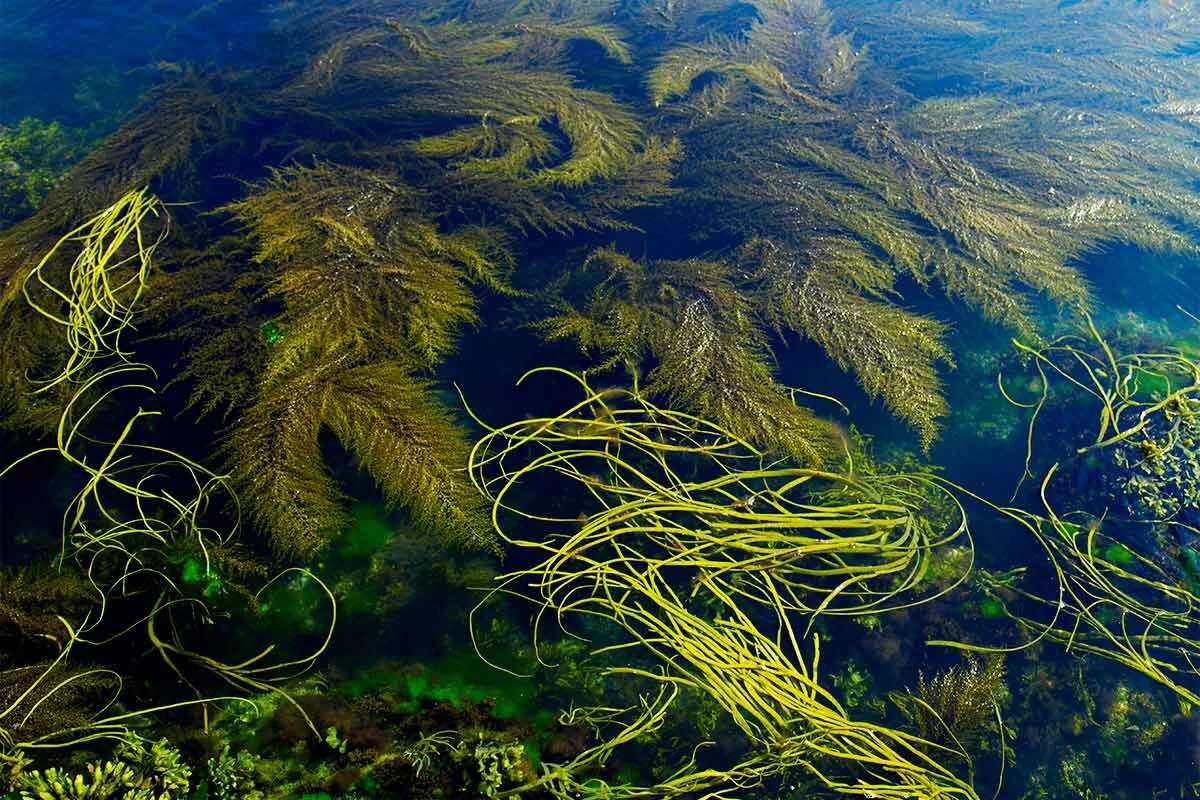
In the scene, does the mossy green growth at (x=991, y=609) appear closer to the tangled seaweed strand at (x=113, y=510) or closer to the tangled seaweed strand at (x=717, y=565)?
the tangled seaweed strand at (x=717, y=565)

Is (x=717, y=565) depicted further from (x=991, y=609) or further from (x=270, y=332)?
(x=270, y=332)

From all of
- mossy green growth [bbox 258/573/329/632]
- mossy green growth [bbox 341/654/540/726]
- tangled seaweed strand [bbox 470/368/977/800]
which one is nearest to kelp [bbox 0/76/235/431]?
mossy green growth [bbox 258/573/329/632]

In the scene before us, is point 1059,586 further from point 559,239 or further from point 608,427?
point 559,239

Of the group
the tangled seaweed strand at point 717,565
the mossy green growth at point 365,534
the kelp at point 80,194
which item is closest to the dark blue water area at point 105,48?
the kelp at point 80,194

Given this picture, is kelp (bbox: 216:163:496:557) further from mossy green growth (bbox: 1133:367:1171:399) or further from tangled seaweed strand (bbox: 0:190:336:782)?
mossy green growth (bbox: 1133:367:1171:399)

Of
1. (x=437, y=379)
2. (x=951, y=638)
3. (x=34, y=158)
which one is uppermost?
(x=34, y=158)


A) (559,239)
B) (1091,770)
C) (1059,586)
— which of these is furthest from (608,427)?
(1091,770)
